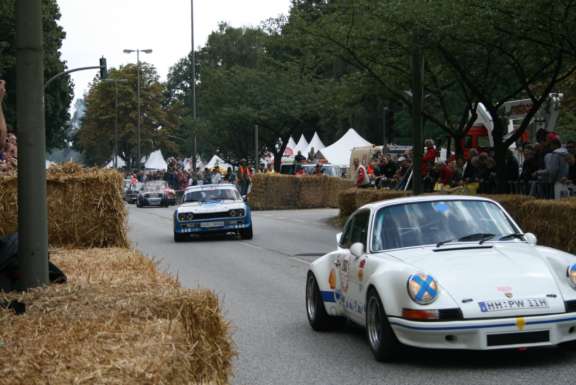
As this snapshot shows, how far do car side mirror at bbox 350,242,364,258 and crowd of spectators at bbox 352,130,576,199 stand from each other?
9.63 meters

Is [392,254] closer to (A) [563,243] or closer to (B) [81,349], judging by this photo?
(B) [81,349]

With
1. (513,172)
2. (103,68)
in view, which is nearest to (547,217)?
(513,172)

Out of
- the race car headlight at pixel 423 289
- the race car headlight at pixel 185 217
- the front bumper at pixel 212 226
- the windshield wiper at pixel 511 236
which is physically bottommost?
the front bumper at pixel 212 226

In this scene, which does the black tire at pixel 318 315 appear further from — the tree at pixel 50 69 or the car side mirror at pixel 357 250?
the tree at pixel 50 69

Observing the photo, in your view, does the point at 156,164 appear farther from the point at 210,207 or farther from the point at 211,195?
the point at 210,207

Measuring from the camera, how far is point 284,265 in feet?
60.5

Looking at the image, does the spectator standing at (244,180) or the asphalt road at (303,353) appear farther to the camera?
the spectator standing at (244,180)

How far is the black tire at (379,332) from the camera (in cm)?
832

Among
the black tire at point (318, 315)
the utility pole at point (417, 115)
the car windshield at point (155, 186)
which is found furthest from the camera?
the car windshield at point (155, 186)

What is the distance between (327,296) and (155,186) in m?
44.9

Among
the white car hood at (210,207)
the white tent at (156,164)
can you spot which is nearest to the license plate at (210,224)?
the white car hood at (210,207)

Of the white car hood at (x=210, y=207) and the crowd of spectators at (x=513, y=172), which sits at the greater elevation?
the crowd of spectators at (x=513, y=172)

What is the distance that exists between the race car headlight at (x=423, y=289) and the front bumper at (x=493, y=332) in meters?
0.19

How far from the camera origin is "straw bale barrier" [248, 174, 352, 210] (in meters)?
45.2
